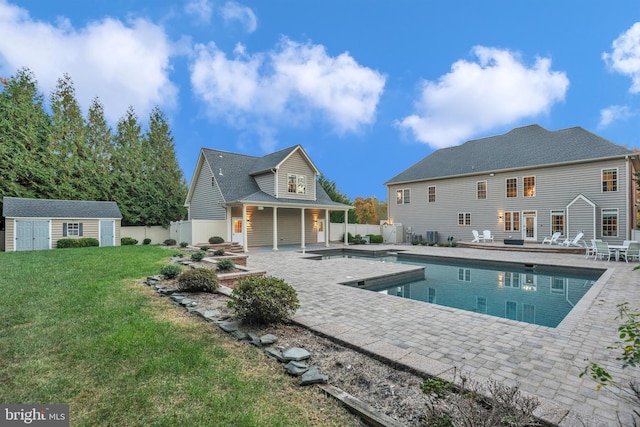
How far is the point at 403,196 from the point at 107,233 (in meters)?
21.8

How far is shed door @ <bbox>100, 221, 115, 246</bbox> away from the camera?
19.3 metres

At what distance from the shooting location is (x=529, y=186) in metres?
19.8

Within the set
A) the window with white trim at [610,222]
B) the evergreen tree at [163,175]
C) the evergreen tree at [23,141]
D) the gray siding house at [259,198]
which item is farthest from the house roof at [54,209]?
the window with white trim at [610,222]

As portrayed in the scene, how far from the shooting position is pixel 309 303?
Result: 6.09m

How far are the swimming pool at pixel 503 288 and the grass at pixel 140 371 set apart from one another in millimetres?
5276

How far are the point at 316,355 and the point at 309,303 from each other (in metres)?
2.43

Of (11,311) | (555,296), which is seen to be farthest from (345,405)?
(555,296)

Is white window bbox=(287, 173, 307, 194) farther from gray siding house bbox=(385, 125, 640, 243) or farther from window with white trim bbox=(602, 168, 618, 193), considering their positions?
window with white trim bbox=(602, 168, 618, 193)

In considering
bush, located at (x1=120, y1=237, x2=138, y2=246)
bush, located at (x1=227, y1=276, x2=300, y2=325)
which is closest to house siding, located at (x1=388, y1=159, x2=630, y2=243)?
bush, located at (x1=120, y1=237, x2=138, y2=246)

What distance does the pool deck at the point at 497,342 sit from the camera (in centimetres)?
279

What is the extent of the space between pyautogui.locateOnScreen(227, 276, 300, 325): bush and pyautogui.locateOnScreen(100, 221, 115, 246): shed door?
1895 cm

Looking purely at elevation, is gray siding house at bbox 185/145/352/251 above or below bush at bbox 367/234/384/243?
above

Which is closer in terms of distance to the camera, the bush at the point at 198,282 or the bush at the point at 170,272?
the bush at the point at 198,282

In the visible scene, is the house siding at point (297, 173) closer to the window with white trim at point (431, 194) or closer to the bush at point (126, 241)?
the window with white trim at point (431, 194)
